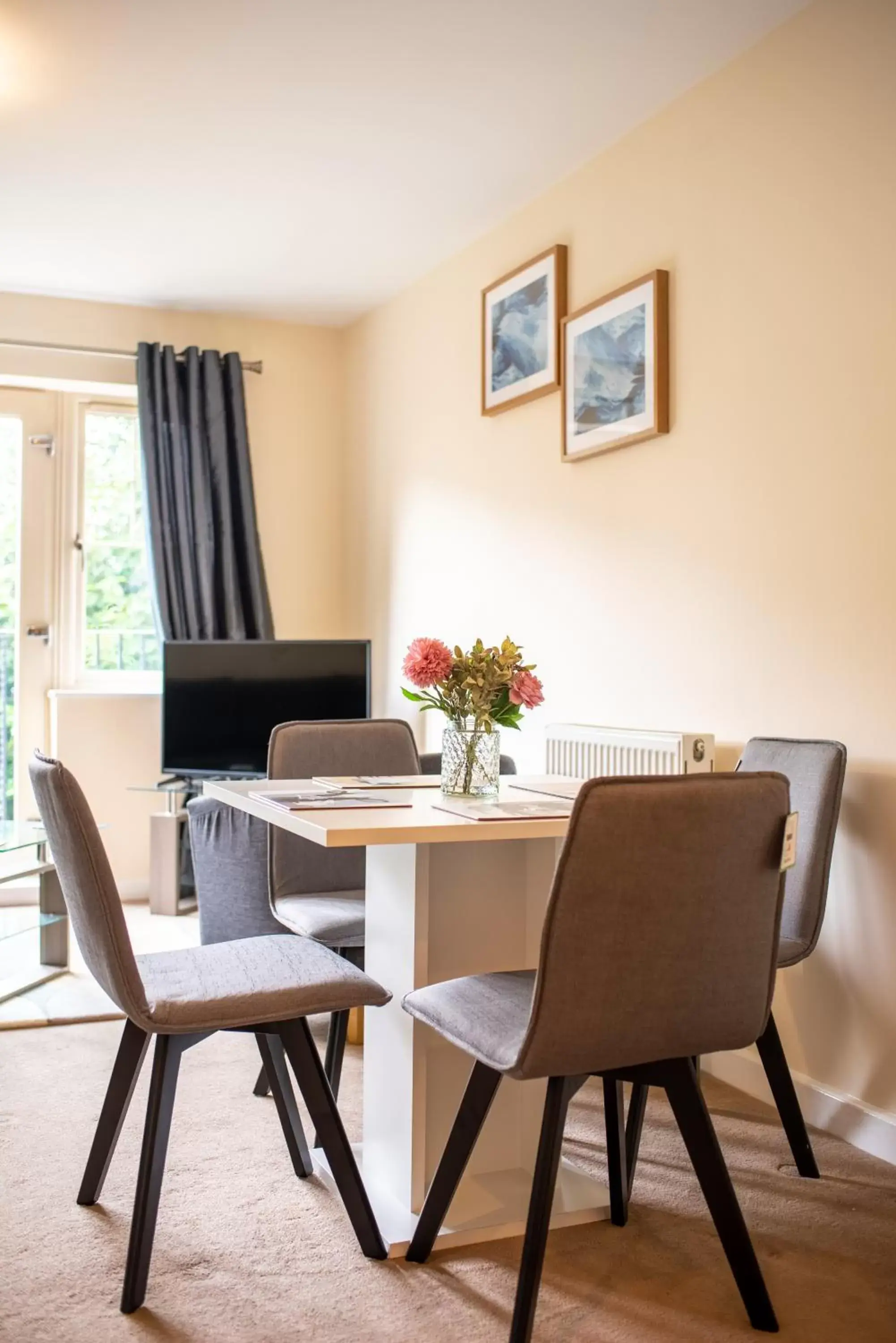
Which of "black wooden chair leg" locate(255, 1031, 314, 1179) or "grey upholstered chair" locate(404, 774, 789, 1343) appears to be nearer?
"grey upholstered chair" locate(404, 774, 789, 1343)

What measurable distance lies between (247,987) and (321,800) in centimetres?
41

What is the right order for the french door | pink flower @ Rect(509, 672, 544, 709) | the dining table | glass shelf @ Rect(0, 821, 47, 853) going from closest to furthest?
the dining table, pink flower @ Rect(509, 672, 544, 709), glass shelf @ Rect(0, 821, 47, 853), the french door

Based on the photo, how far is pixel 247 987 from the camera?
200cm

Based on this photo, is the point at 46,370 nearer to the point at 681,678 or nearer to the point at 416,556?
the point at 416,556

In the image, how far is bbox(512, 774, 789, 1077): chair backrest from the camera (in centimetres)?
166

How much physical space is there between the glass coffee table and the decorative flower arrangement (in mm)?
1743

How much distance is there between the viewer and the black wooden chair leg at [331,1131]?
6.66 ft

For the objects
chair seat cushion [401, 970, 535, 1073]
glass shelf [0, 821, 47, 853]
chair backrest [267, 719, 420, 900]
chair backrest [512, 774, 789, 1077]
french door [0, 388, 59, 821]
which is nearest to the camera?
chair backrest [512, 774, 789, 1077]

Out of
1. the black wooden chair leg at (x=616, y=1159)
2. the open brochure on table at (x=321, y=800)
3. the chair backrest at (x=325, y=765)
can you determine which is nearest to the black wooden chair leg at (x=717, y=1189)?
the black wooden chair leg at (x=616, y=1159)

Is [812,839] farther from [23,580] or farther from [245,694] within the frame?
[23,580]

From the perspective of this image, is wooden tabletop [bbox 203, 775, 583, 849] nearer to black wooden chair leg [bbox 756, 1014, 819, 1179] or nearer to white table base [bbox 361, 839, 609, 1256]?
white table base [bbox 361, 839, 609, 1256]

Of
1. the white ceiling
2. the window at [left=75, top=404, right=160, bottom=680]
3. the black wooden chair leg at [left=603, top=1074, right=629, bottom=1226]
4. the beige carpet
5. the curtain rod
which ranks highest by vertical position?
the white ceiling

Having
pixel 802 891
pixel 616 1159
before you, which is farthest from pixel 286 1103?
pixel 802 891

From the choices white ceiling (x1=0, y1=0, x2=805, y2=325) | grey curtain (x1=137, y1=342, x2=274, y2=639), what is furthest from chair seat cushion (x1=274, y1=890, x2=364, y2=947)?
grey curtain (x1=137, y1=342, x2=274, y2=639)
